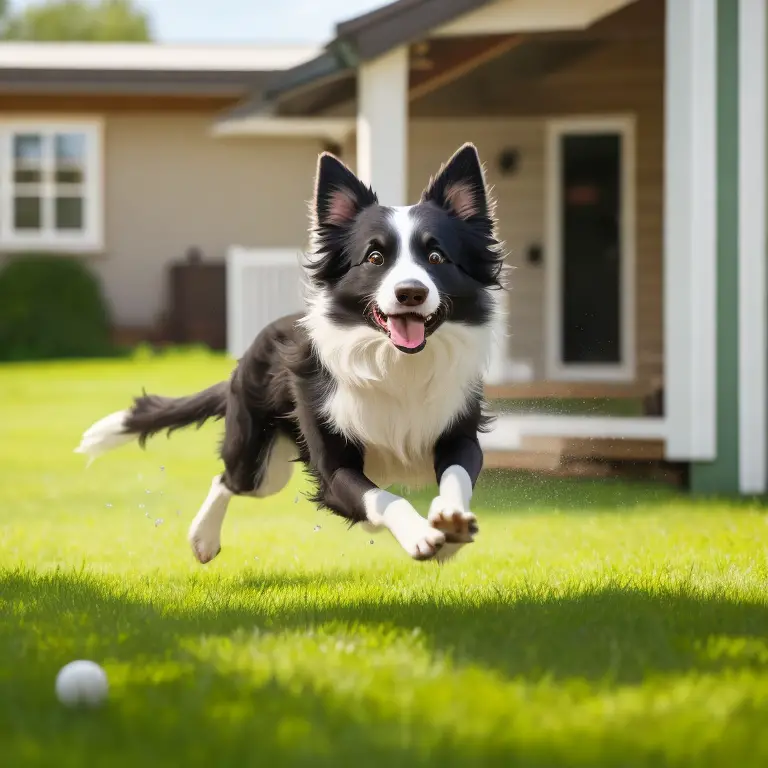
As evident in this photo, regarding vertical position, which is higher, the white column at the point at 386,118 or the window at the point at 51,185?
the window at the point at 51,185

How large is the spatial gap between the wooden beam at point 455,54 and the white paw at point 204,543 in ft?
15.7

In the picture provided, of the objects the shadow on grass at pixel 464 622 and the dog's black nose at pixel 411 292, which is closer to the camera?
the shadow on grass at pixel 464 622

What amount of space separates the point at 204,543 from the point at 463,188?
6.34ft

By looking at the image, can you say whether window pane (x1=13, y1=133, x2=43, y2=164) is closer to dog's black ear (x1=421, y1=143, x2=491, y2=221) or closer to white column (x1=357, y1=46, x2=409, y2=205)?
white column (x1=357, y1=46, x2=409, y2=205)

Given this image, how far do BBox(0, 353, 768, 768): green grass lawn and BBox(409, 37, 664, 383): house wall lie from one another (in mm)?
4938

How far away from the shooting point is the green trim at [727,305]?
28.0ft

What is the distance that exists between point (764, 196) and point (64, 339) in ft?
39.1

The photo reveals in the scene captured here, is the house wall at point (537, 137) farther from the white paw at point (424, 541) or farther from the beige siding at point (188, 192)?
the white paw at point (424, 541)

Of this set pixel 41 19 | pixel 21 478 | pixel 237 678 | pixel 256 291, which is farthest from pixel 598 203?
pixel 41 19

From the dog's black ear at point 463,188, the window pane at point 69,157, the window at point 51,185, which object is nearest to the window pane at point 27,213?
the window at point 51,185

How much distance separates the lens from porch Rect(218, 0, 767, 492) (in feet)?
27.9

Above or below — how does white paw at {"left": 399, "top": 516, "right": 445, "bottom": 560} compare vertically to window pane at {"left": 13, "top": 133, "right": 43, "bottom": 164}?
below

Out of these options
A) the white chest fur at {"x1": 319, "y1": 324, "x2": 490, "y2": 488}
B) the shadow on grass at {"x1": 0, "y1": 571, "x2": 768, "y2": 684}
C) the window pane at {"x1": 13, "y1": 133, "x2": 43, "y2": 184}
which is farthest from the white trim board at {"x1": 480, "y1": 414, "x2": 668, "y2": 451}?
the window pane at {"x1": 13, "y1": 133, "x2": 43, "y2": 184}

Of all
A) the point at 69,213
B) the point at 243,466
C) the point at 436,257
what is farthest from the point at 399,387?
the point at 69,213
